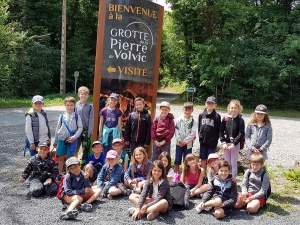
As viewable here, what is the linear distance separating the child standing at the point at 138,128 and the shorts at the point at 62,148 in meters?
1.05

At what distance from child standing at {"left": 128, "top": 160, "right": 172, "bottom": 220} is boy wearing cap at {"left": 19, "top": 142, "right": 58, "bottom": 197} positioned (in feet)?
4.76

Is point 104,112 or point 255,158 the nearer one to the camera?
point 255,158

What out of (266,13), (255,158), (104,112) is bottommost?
(255,158)

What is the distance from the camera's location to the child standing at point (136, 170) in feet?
17.5

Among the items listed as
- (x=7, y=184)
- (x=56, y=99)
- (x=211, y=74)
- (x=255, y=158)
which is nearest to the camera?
(x=255, y=158)

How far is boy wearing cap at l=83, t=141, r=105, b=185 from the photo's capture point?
555 centimetres

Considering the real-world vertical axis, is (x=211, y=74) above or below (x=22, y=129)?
above

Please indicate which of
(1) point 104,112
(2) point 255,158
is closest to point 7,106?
(1) point 104,112

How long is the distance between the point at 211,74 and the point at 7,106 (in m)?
13.1

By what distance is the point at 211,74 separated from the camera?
2252cm

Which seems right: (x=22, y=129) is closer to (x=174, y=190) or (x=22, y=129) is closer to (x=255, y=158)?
(x=174, y=190)

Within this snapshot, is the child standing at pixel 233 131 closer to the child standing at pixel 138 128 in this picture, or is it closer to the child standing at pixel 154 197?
the child standing at pixel 138 128

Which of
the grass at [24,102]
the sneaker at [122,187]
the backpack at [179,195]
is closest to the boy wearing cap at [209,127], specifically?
the backpack at [179,195]

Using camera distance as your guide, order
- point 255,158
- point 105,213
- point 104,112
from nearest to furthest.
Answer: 1. point 105,213
2. point 255,158
3. point 104,112
